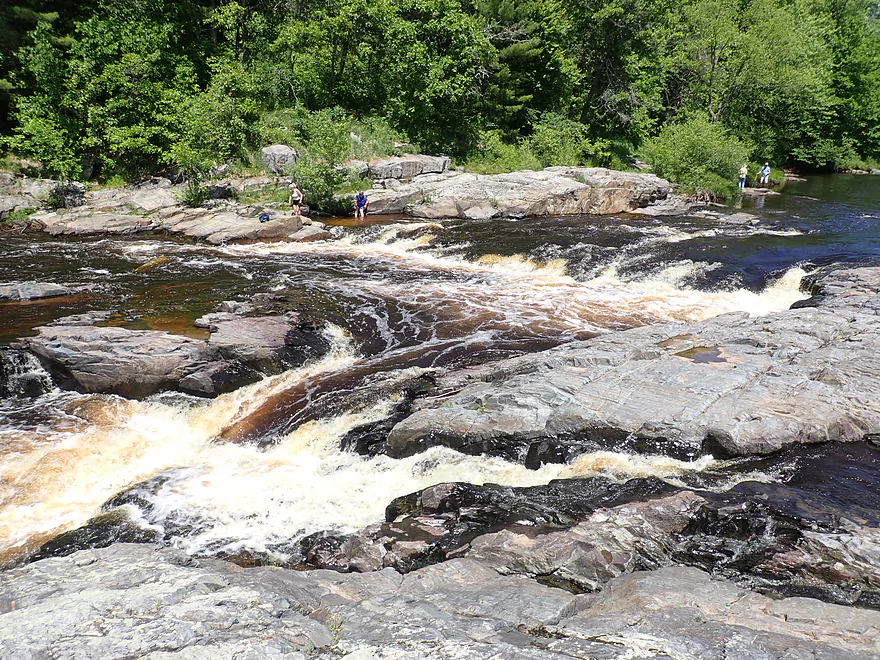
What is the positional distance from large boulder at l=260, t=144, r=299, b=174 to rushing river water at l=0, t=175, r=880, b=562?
24.8ft

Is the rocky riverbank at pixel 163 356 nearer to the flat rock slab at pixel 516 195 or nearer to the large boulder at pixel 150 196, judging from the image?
the large boulder at pixel 150 196

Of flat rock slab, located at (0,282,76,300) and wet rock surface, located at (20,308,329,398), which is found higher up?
flat rock slab, located at (0,282,76,300)

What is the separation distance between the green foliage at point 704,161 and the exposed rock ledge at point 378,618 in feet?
95.5

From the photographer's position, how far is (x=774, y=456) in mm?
7070

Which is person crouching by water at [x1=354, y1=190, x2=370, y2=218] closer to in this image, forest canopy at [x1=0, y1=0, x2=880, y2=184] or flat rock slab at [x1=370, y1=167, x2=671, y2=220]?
flat rock slab at [x1=370, y1=167, x2=671, y2=220]

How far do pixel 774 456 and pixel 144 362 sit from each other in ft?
32.6

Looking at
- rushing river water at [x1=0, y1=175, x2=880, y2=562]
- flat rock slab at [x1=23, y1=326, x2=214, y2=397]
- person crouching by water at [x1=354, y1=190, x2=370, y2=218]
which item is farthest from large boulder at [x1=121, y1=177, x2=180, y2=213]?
flat rock slab at [x1=23, y1=326, x2=214, y2=397]

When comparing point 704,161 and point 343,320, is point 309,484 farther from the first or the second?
point 704,161

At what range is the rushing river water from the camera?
7.31m

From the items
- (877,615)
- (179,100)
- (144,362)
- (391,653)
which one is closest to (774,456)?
(877,615)

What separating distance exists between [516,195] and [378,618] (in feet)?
77.6

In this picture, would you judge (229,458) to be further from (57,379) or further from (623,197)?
(623,197)

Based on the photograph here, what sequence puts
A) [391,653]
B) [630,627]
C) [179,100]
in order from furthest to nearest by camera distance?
1. [179,100]
2. [630,627]
3. [391,653]

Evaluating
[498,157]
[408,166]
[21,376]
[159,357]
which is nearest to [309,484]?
[159,357]
